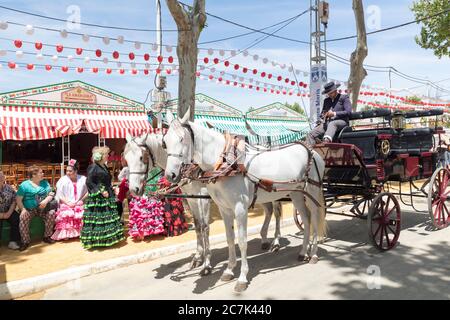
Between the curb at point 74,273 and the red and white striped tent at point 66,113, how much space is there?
7.60 metres

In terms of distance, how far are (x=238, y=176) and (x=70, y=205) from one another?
4017 millimetres

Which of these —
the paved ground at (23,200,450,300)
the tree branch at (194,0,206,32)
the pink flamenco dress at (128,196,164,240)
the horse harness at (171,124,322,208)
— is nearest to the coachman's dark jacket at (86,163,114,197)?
the pink flamenco dress at (128,196,164,240)

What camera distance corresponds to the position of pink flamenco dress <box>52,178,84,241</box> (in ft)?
21.6

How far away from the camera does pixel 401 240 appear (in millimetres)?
6109

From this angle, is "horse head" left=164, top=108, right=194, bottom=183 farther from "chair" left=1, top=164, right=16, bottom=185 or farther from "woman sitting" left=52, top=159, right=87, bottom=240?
"chair" left=1, top=164, right=16, bottom=185

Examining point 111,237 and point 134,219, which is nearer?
point 111,237

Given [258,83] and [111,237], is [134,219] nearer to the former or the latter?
[111,237]

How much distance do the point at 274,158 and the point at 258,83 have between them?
9.81m

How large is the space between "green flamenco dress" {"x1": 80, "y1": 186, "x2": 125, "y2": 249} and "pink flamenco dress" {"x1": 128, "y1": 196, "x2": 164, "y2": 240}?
0.43 meters

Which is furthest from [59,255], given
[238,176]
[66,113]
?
[66,113]

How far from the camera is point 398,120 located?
238 inches

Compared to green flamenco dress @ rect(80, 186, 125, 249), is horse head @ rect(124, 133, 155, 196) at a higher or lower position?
higher
